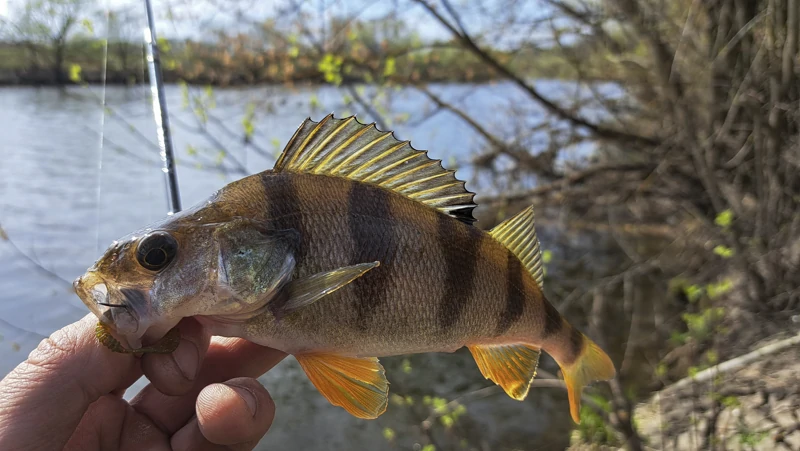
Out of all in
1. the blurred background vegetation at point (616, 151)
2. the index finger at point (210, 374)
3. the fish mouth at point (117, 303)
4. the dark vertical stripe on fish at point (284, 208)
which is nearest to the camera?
the fish mouth at point (117, 303)

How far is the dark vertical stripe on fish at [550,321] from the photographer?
53.1 inches

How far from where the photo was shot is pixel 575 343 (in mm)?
1409

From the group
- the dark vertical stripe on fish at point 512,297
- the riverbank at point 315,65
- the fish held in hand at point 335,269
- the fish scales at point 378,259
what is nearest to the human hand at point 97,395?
the fish held in hand at point 335,269

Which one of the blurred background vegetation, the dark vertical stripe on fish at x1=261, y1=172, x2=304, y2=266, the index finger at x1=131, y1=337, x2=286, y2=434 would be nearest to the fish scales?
the dark vertical stripe on fish at x1=261, y1=172, x2=304, y2=266

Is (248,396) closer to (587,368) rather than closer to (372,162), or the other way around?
(372,162)

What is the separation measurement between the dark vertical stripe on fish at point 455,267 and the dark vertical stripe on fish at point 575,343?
0.36 metres

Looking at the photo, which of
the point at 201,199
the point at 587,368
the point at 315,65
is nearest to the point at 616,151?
the point at 315,65

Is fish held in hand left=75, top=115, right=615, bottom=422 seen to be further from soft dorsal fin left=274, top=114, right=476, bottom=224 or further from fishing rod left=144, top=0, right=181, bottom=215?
fishing rod left=144, top=0, right=181, bottom=215

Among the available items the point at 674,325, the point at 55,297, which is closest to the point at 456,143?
the point at 674,325

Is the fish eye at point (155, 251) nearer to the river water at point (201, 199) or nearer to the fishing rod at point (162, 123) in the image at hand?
the fishing rod at point (162, 123)

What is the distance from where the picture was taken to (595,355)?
1.44 metres

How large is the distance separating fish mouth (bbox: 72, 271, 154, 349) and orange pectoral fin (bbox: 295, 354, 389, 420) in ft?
1.07

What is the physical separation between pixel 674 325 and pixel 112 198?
7245 millimetres

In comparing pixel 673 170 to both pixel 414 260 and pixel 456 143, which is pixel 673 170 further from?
pixel 414 260
